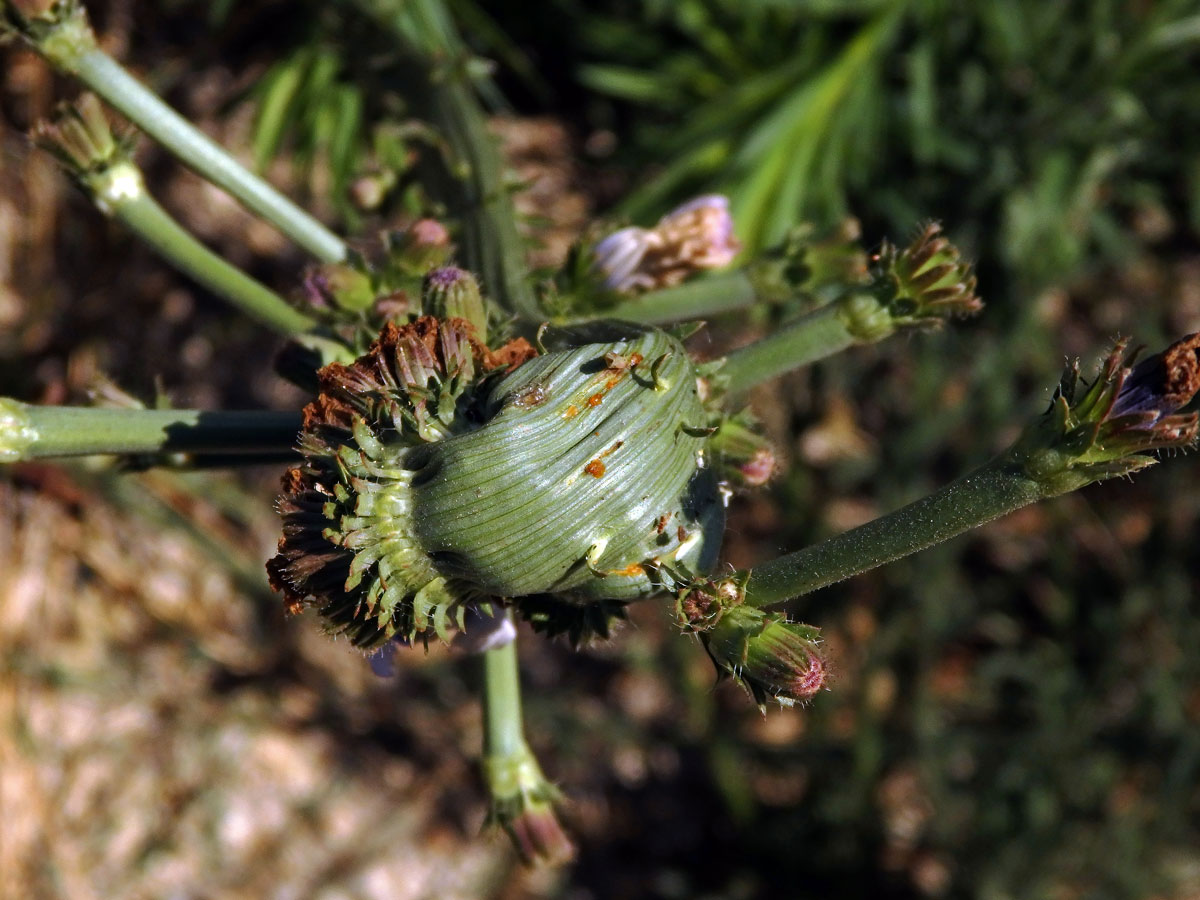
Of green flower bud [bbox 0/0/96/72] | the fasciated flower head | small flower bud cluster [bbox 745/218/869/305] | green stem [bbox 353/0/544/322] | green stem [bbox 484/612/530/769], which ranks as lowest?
green stem [bbox 484/612/530/769]

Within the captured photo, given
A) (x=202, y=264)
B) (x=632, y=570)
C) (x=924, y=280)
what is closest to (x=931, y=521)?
(x=632, y=570)

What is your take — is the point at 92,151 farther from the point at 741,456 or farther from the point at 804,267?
the point at 804,267

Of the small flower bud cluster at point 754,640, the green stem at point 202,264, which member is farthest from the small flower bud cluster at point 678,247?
the small flower bud cluster at point 754,640

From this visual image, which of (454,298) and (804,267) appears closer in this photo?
(454,298)

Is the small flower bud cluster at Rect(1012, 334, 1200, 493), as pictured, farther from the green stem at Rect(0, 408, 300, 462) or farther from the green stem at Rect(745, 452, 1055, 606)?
the green stem at Rect(0, 408, 300, 462)

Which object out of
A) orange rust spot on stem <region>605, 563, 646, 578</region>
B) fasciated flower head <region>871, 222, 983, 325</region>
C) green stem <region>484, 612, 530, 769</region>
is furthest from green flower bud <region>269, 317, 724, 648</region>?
fasciated flower head <region>871, 222, 983, 325</region>
